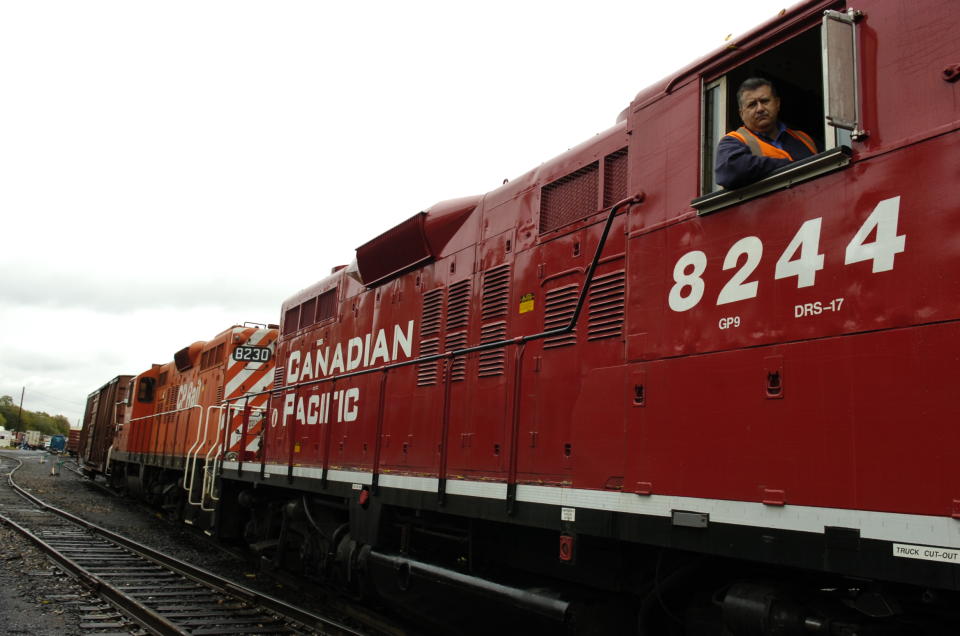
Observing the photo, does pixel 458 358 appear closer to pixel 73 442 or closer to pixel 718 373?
pixel 718 373

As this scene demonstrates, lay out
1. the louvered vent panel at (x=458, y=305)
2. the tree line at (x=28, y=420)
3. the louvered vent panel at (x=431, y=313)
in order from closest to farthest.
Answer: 1. the louvered vent panel at (x=458, y=305)
2. the louvered vent panel at (x=431, y=313)
3. the tree line at (x=28, y=420)

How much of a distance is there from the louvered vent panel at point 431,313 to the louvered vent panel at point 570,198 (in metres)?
1.53

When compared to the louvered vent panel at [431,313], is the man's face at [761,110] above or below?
above

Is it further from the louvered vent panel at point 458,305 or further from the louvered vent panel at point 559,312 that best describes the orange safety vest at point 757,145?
the louvered vent panel at point 458,305

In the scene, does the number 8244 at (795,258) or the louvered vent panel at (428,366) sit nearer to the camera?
the number 8244 at (795,258)

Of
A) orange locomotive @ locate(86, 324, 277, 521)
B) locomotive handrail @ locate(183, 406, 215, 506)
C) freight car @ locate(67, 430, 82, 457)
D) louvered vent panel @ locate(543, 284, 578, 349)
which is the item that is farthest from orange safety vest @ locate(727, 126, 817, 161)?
freight car @ locate(67, 430, 82, 457)

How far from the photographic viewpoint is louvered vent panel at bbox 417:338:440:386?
6.48 m

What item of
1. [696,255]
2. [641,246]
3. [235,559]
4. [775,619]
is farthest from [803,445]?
[235,559]

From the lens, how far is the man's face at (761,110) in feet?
11.7

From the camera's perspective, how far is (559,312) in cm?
527

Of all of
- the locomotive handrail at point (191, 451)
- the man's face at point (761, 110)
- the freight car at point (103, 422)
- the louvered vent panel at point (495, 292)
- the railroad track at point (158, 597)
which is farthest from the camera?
the freight car at point (103, 422)

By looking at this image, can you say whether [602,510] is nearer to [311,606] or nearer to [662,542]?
[662,542]

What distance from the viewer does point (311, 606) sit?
7629 mm

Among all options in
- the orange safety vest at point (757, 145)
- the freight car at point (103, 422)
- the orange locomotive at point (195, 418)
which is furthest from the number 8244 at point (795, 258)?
the freight car at point (103, 422)
